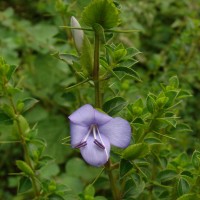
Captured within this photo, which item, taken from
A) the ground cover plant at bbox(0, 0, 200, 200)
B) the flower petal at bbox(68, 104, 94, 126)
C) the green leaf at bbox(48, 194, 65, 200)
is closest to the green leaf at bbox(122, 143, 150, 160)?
the ground cover plant at bbox(0, 0, 200, 200)

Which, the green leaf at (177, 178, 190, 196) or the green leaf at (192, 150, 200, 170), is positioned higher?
the green leaf at (192, 150, 200, 170)

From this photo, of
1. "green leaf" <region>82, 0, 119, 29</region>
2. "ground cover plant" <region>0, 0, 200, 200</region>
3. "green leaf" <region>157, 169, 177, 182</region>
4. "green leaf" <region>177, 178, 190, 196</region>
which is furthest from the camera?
"green leaf" <region>157, 169, 177, 182</region>

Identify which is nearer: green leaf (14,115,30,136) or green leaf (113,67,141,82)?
green leaf (113,67,141,82)

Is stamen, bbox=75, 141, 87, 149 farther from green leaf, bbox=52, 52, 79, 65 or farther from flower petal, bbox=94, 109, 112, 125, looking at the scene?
green leaf, bbox=52, 52, 79, 65

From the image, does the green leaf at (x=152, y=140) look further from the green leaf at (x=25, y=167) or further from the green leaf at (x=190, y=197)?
the green leaf at (x=25, y=167)

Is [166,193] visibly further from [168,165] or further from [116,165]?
[116,165]

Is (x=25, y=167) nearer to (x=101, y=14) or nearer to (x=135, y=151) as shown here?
(x=135, y=151)

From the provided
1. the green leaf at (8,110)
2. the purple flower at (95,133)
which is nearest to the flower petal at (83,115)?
the purple flower at (95,133)
